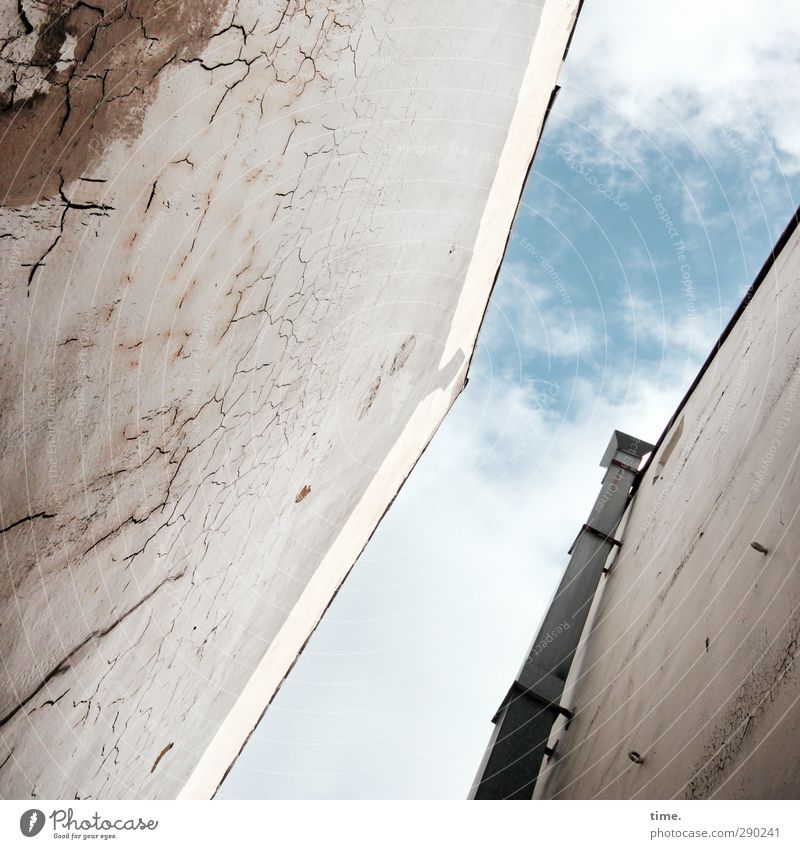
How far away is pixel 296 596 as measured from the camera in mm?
4418

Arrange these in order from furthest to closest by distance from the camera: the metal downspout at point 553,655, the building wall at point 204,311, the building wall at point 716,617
→ the metal downspout at point 553,655 < the building wall at point 716,617 < the building wall at point 204,311

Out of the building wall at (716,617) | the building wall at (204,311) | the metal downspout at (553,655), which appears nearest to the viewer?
the building wall at (204,311)

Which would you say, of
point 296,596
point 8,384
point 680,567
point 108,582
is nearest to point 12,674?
point 108,582

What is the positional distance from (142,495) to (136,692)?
3.60ft

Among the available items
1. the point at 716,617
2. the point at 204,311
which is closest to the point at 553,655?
the point at 716,617
